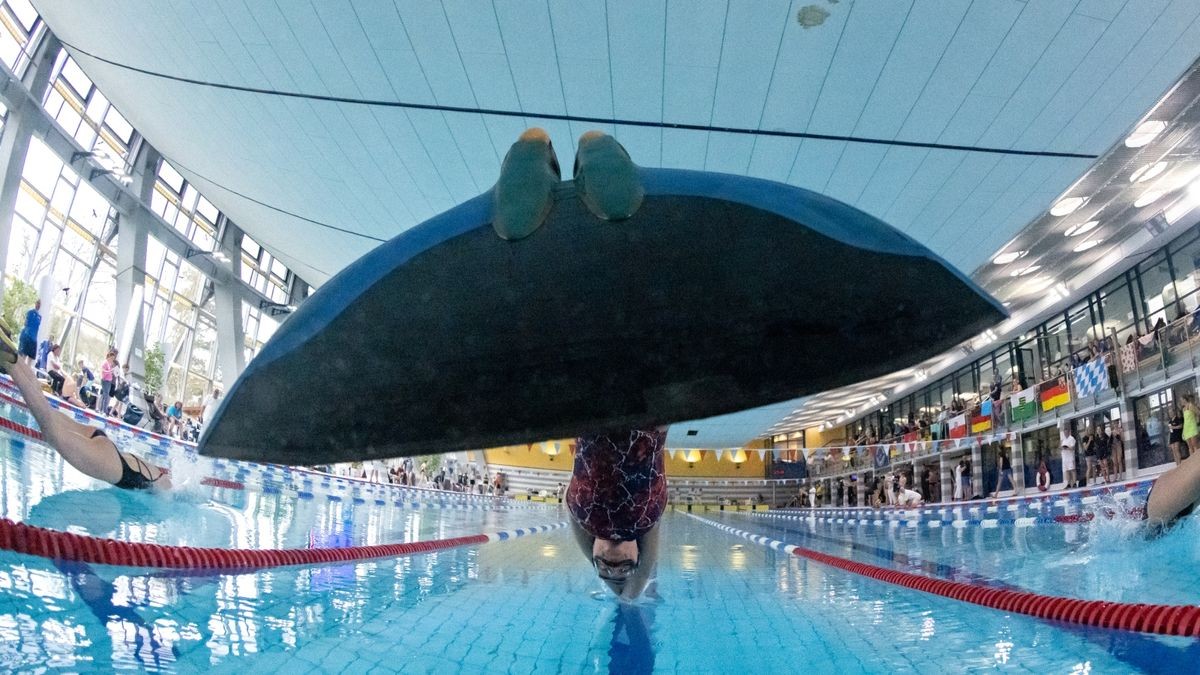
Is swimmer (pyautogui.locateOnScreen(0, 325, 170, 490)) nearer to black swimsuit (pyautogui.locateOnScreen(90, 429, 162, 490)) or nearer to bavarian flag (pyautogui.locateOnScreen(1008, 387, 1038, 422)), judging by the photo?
black swimsuit (pyautogui.locateOnScreen(90, 429, 162, 490))

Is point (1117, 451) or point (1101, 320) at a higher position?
point (1101, 320)

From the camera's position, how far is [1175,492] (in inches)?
132

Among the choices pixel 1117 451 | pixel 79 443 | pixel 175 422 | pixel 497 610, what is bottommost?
pixel 497 610

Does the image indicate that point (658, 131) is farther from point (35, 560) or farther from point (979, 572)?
point (35, 560)

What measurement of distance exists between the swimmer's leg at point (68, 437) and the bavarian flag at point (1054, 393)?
49.9ft

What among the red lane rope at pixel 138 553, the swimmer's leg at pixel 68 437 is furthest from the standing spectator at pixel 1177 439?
the swimmer's leg at pixel 68 437

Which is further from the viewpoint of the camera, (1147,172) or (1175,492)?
(1147,172)

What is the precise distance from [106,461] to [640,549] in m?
3.71

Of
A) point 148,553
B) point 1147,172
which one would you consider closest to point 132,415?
point 148,553

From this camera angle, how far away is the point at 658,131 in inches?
243

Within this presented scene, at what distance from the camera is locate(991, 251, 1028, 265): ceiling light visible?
11123 millimetres

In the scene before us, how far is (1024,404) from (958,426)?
271cm

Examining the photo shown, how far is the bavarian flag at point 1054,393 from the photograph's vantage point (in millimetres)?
14124

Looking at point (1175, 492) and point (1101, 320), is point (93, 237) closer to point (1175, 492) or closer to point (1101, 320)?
point (1175, 492)
